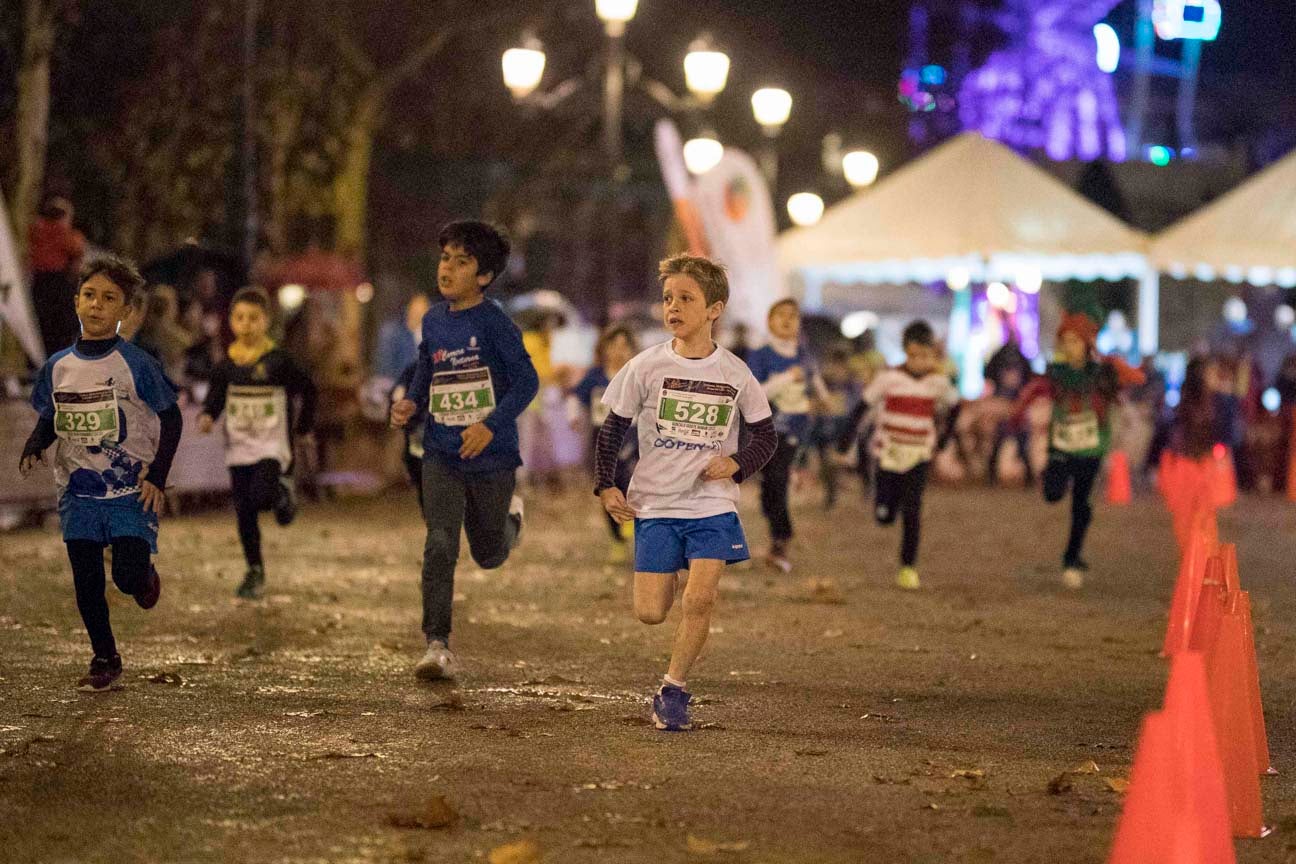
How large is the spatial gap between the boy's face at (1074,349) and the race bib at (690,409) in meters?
6.28

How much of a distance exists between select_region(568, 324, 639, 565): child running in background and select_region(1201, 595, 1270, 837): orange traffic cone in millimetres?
7593

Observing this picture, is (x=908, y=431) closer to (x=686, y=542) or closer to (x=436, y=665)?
(x=436, y=665)

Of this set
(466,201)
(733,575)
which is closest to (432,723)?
(733,575)

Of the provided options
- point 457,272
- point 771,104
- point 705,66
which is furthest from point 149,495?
point 771,104

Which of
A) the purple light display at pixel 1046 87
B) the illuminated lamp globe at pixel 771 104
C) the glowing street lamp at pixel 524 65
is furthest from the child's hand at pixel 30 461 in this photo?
the purple light display at pixel 1046 87

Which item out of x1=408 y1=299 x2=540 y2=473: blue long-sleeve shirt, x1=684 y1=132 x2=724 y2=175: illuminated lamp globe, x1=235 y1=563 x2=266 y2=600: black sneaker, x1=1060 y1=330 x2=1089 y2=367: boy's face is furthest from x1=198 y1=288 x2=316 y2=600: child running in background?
x1=684 y1=132 x2=724 y2=175: illuminated lamp globe

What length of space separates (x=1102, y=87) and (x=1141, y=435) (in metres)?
28.1

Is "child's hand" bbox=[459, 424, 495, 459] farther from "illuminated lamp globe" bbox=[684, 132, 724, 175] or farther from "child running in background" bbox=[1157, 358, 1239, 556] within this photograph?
"illuminated lamp globe" bbox=[684, 132, 724, 175]

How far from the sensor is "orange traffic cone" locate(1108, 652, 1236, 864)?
4.86 metres

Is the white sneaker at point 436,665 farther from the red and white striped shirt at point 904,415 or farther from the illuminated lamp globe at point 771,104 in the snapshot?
the illuminated lamp globe at point 771,104

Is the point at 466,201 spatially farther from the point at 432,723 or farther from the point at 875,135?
the point at 432,723

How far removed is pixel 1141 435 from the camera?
27.0m

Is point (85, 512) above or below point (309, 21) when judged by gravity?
below

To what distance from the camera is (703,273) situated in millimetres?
7547
